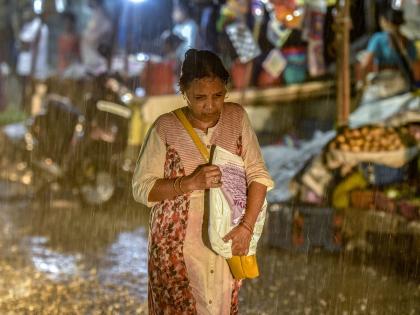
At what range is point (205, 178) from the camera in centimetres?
276

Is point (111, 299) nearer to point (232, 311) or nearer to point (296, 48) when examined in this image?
point (232, 311)

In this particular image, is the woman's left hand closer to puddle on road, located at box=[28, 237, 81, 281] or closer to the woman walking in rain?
the woman walking in rain

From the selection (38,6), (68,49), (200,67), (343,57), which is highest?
(38,6)

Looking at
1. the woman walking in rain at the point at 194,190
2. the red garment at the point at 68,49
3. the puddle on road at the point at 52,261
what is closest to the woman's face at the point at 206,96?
the woman walking in rain at the point at 194,190

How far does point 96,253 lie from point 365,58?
578 centimetres

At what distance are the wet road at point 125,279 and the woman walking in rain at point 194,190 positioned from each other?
8.21 feet

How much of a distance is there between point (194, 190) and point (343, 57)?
652 cm

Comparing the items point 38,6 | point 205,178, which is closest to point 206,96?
point 205,178

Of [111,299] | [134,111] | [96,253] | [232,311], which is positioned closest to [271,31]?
[134,111]

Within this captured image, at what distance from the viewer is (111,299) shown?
568 cm

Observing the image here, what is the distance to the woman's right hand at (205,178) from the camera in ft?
9.05

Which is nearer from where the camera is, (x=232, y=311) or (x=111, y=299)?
(x=232, y=311)

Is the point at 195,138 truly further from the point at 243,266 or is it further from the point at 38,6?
the point at 38,6

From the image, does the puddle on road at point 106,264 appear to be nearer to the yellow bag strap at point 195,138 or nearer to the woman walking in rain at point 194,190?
the woman walking in rain at point 194,190
